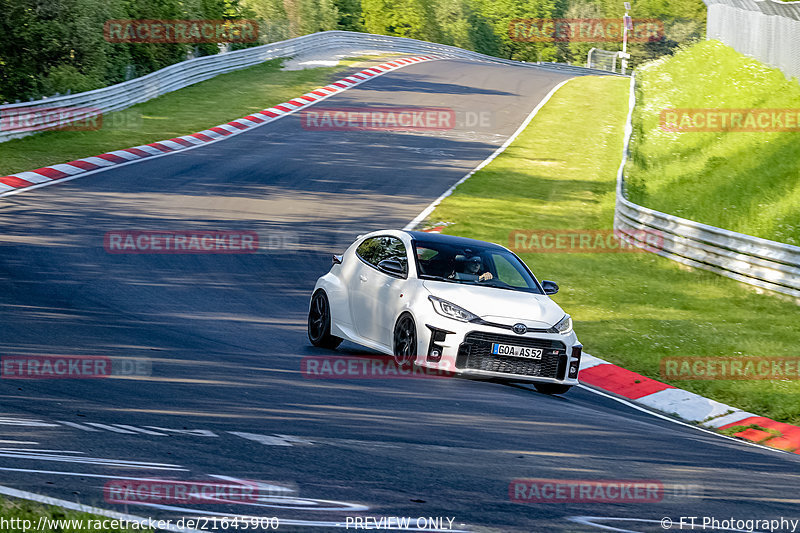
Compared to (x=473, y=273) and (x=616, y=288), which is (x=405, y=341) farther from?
(x=616, y=288)

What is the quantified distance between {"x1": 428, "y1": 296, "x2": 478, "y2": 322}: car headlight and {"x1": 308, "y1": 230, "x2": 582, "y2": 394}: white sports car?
10mm

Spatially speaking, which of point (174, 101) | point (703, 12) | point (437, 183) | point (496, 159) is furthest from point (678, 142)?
point (703, 12)

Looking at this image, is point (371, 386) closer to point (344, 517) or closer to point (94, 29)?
point (344, 517)

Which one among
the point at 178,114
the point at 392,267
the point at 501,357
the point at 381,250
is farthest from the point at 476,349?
the point at 178,114

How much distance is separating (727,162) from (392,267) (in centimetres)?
1595

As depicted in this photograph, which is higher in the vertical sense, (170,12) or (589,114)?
(170,12)

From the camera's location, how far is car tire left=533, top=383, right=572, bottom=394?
10.8 metres

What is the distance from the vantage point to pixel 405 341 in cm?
1078

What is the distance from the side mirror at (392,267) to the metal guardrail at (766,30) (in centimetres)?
1698

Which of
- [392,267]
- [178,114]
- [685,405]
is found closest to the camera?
[392,267]

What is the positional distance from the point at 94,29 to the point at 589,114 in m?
18.7

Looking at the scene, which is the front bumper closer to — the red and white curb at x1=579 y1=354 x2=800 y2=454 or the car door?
the car door

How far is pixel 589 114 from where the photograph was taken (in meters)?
40.8

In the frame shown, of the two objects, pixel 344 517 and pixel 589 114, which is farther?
pixel 589 114
